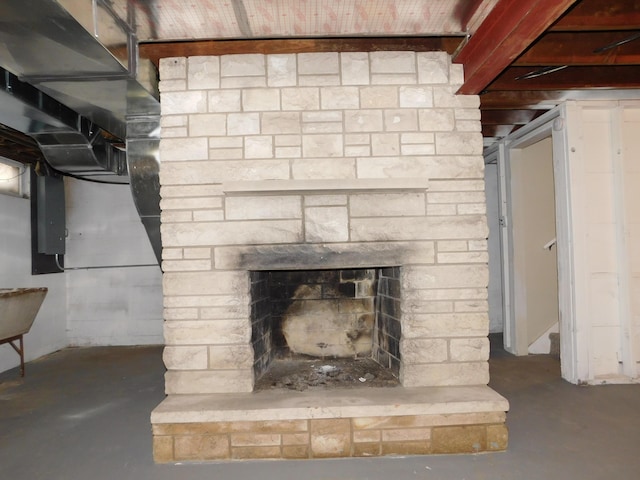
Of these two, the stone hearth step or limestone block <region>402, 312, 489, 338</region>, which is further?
limestone block <region>402, 312, 489, 338</region>

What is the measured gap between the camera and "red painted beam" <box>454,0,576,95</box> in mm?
1715

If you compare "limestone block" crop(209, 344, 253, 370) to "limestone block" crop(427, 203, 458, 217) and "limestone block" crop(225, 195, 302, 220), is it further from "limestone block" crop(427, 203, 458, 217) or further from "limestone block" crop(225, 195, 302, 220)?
"limestone block" crop(427, 203, 458, 217)

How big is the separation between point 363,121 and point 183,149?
1.18 metres

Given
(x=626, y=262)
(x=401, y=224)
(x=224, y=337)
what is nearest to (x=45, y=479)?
(x=224, y=337)

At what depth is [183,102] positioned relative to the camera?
97.4 inches

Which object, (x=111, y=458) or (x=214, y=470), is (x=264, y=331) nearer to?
(x=214, y=470)

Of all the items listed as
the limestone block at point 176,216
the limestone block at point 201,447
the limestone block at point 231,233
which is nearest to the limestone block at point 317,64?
the limestone block at point 231,233

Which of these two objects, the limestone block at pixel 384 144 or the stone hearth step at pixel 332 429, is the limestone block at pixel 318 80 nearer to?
the limestone block at pixel 384 144

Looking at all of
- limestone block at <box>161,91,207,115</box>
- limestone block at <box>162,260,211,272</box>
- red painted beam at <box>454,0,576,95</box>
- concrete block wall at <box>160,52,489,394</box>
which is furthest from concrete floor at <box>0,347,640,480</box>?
red painted beam at <box>454,0,576,95</box>

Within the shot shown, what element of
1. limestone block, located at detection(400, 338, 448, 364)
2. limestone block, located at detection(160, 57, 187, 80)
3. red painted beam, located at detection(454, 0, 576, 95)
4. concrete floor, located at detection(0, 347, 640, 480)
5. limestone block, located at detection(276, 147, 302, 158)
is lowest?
concrete floor, located at detection(0, 347, 640, 480)

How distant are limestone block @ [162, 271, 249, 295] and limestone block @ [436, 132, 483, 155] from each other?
1.54 meters

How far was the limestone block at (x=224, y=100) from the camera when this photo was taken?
2.47m

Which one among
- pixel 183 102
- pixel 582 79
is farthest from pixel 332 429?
pixel 582 79

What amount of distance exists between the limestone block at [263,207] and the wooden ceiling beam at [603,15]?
1.80m
